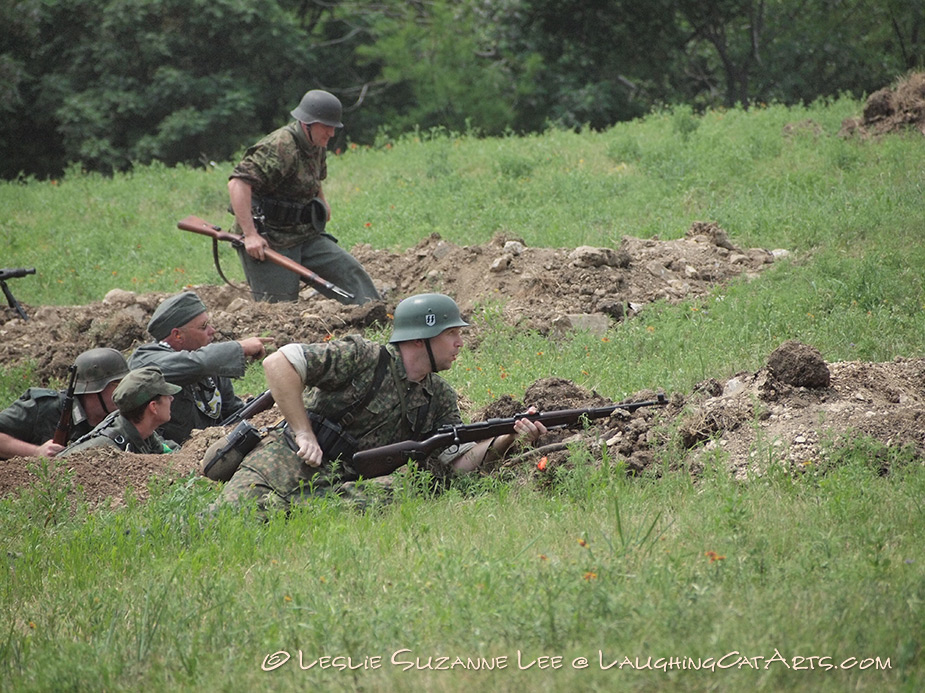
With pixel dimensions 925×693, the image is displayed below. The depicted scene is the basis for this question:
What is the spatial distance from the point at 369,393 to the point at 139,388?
1.67 m

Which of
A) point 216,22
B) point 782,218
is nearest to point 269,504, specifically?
point 782,218

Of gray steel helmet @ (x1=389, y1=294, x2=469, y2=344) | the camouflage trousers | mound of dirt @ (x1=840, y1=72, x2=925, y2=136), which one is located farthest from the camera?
mound of dirt @ (x1=840, y1=72, x2=925, y2=136)

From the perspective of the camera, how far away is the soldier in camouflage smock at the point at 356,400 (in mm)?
5789

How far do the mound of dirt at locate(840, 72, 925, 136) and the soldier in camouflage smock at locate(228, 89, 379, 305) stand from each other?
7.01m

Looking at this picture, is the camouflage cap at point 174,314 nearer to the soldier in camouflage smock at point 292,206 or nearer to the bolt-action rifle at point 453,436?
the soldier in camouflage smock at point 292,206

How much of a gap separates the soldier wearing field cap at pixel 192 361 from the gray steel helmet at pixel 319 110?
229 cm

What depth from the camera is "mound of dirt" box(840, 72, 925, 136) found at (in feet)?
43.9

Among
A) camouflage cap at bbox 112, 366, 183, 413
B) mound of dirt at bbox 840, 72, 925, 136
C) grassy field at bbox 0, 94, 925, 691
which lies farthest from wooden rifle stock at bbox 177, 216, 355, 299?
mound of dirt at bbox 840, 72, 925, 136

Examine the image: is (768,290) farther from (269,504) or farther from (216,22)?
(216,22)

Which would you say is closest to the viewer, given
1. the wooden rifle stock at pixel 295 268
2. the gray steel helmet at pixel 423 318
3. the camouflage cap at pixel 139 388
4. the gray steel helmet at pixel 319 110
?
the gray steel helmet at pixel 423 318

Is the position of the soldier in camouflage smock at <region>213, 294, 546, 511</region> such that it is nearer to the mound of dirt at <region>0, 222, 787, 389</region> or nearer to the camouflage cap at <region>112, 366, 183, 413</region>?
the camouflage cap at <region>112, 366, 183, 413</region>

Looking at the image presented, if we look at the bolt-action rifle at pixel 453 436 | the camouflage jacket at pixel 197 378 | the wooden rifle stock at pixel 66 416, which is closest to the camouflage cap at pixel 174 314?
the camouflage jacket at pixel 197 378

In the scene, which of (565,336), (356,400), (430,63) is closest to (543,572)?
(356,400)

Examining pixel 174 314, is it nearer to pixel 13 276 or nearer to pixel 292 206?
pixel 292 206
